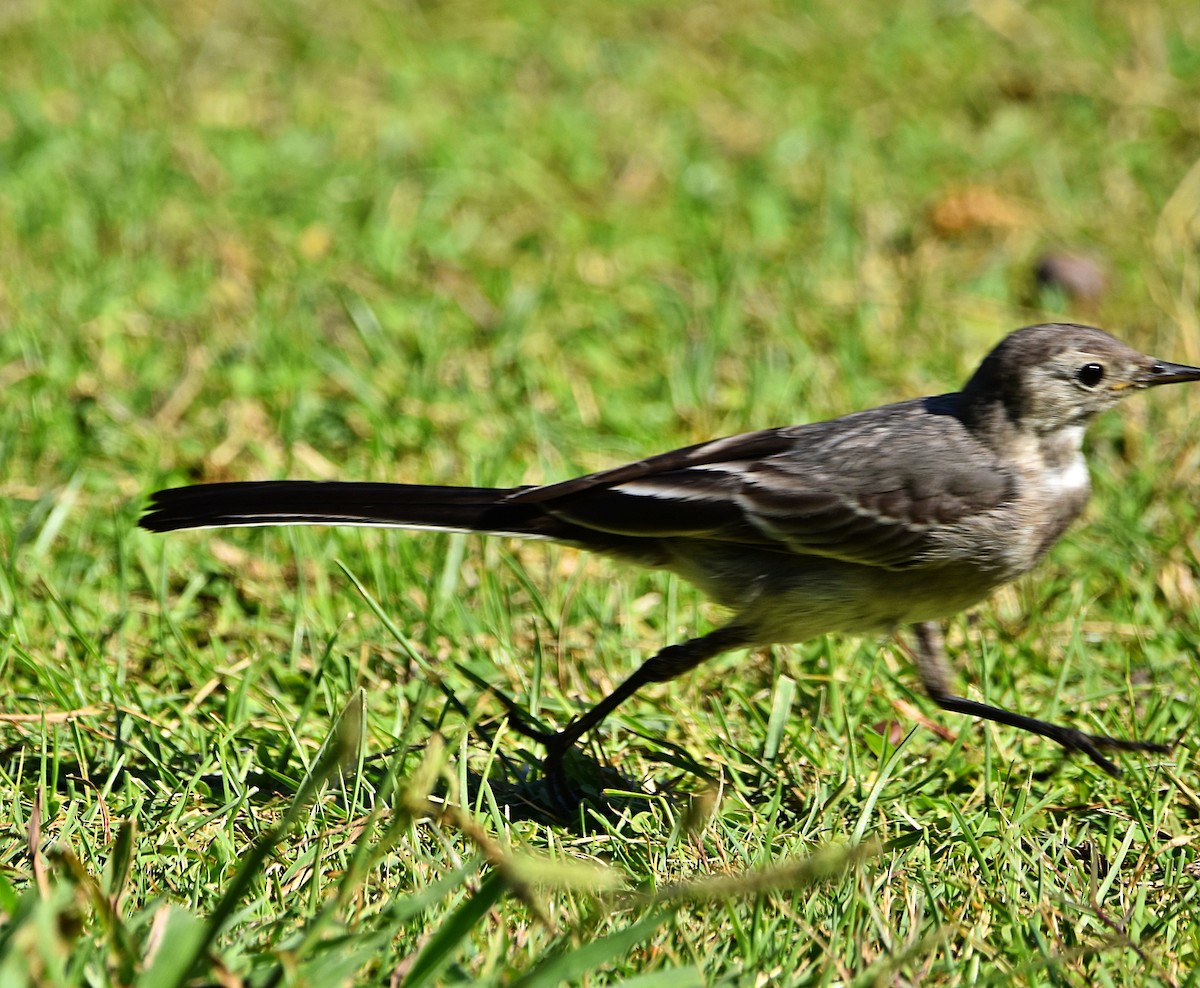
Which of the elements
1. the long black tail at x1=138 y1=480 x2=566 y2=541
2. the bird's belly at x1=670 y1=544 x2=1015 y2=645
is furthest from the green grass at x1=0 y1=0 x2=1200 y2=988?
the bird's belly at x1=670 y1=544 x2=1015 y2=645

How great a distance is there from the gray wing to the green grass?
1.62 feet

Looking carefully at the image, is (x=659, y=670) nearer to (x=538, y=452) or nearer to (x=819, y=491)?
(x=819, y=491)

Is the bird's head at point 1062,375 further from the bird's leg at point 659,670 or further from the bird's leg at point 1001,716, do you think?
the bird's leg at point 659,670

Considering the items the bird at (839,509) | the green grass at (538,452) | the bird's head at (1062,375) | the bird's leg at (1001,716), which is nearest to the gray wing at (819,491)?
the bird at (839,509)

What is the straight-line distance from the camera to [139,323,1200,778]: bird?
12.4 ft

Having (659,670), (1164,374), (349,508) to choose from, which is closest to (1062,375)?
(1164,374)

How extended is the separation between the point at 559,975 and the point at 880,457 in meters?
1.75

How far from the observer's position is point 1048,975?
3.00m

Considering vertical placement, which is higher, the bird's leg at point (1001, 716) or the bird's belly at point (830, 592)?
the bird's belly at point (830, 592)

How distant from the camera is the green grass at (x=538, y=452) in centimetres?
310

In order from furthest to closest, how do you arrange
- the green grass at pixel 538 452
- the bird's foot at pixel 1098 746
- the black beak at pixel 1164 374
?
the black beak at pixel 1164 374 < the bird's foot at pixel 1098 746 < the green grass at pixel 538 452

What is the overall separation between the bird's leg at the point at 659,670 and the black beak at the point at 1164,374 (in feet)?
3.87

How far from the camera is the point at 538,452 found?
5.45 meters

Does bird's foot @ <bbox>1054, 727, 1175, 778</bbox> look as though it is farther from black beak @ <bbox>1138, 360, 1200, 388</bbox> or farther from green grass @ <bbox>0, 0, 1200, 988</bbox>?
black beak @ <bbox>1138, 360, 1200, 388</bbox>
